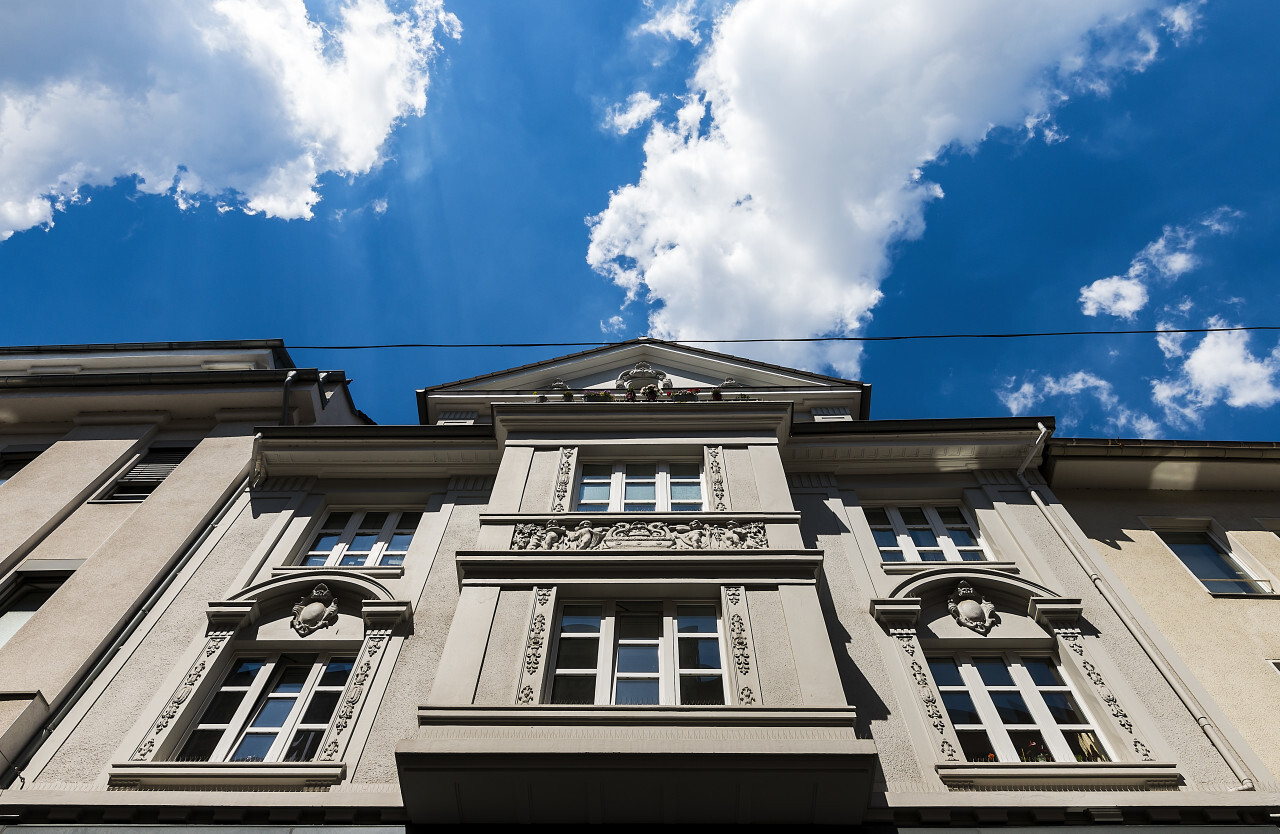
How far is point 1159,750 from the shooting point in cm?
1081

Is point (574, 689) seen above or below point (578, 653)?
below

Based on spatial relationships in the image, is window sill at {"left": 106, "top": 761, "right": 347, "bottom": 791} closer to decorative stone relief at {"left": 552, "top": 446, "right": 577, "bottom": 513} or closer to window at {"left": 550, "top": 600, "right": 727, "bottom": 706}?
window at {"left": 550, "top": 600, "right": 727, "bottom": 706}

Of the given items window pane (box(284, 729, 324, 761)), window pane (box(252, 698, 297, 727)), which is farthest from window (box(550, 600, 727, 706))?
window pane (box(252, 698, 297, 727))

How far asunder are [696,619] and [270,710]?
6.47 meters

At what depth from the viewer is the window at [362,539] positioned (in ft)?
49.4

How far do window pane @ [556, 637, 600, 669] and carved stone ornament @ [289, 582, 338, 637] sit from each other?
4203mm

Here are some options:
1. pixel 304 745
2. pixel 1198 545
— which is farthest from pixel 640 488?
pixel 1198 545

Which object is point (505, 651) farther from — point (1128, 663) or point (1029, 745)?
point (1128, 663)

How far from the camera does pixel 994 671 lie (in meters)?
12.6

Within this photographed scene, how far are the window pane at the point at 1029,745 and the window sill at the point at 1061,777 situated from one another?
2.06 ft

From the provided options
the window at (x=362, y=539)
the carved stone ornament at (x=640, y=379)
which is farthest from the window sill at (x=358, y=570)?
the carved stone ornament at (x=640, y=379)

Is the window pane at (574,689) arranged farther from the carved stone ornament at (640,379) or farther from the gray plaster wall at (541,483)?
the carved stone ornament at (640,379)

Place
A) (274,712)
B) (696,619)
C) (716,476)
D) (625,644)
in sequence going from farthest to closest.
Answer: (716,476) → (696,619) → (274,712) → (625,644)

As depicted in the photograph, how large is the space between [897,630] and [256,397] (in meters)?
15.3
